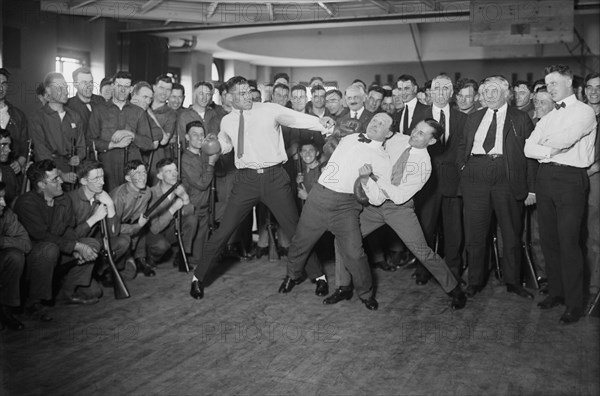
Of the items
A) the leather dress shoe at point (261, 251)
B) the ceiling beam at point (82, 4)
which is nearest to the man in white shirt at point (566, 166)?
the leather dress shoe at point (261, 251)

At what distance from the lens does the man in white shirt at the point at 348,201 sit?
491cm

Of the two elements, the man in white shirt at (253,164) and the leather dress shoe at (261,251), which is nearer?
the man in white shirt at (253,164)

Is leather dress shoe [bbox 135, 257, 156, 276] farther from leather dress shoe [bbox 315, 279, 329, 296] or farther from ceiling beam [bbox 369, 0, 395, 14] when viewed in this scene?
ceiling beam [bbox 369, 0, 395, 14]

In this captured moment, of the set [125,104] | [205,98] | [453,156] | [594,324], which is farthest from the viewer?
[205,98]

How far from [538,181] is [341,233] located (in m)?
1.45

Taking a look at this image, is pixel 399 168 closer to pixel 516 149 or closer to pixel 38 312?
pixel 516 149

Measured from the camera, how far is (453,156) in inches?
221

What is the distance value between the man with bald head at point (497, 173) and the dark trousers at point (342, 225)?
35.0 inches

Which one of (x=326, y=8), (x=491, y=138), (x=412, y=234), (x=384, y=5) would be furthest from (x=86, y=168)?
(x=384, y=5)

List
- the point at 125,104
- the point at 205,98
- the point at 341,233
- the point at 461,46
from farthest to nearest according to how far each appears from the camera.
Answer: the point at 461,46 < the point at 205,98 < the point at 125,104 < the point at 341,233

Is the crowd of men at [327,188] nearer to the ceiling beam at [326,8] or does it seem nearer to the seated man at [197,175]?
the seated man at [197,175]

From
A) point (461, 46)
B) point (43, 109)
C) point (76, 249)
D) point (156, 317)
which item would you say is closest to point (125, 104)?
point (43, 109)

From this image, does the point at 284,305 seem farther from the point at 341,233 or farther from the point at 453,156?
the point at 453,156

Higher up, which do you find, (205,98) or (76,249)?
(205,98)
